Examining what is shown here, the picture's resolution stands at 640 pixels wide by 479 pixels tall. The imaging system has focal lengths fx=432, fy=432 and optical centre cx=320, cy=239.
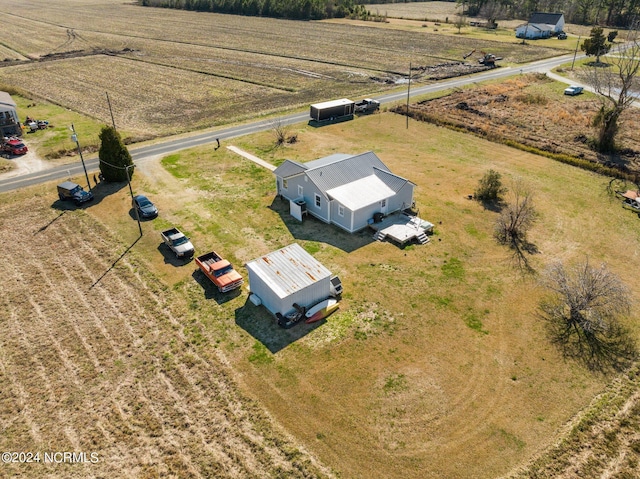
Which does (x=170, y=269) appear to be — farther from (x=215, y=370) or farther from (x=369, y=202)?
(x=369, y=202)

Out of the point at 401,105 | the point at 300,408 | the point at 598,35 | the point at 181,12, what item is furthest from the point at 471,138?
the point at 181,12

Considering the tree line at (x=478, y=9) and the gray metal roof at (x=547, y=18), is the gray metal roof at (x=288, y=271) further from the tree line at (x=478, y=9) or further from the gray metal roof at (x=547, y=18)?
the tree line at (x=478, y=9)

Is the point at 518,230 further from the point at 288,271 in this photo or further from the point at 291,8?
the point at 291,8

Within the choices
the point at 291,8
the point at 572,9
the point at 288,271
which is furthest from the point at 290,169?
the point at 572,9

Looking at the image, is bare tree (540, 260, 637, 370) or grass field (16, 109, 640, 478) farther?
bare tree (540, 260, 637, 370)

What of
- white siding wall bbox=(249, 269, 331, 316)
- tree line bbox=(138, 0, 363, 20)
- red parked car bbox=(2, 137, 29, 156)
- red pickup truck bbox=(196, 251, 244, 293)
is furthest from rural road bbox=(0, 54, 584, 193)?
tree line bbox=(138, 0, 363, 20)

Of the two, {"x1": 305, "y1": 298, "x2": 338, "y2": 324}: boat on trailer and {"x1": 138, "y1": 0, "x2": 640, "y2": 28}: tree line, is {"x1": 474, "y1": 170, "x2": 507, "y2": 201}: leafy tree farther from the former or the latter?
{"x1": 138, "y1": 0, "x2": 640, "y2": 28}: tree line
